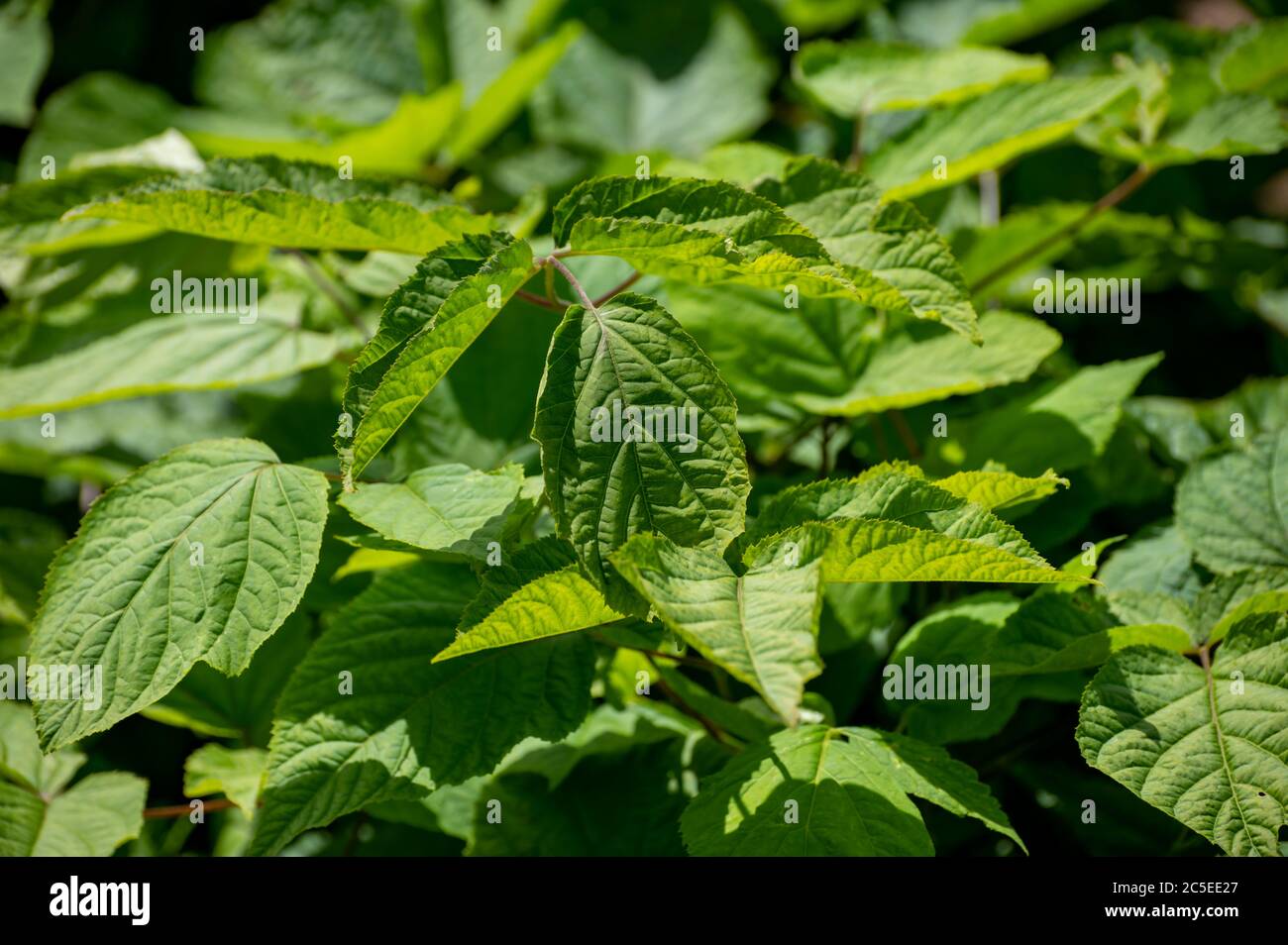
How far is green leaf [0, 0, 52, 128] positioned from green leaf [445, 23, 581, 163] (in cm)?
95

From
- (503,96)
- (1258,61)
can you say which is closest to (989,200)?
(1258,61)

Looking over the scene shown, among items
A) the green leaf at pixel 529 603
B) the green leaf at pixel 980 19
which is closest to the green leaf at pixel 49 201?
the green leaf at pixel 529 603

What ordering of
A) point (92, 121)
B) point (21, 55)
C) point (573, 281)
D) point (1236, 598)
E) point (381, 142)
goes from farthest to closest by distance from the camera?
point (21, 55)
point (92, 121)
point (381, 142)
point (1236, 598)
point (573, 281)

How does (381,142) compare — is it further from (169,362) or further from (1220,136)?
(1220,136)

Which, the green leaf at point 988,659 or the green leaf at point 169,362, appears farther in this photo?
the green leaf at point 169,362

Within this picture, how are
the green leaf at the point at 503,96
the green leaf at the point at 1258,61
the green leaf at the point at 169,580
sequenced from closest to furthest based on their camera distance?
the green leaf at the point at 169,580
the green leaf at the point at 1258,61
the green leaf at the point at 503,96

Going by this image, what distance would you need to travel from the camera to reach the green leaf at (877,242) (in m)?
1.21

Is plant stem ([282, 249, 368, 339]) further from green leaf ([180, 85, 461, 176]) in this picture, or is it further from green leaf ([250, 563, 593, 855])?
green leaf ([250, 563, 593, 855])

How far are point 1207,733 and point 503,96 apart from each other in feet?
5.47

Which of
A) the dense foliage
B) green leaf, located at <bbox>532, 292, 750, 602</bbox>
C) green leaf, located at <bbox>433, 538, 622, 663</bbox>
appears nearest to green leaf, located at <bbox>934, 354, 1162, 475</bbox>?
the dense foliage

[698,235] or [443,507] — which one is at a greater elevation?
Result: [698,235]

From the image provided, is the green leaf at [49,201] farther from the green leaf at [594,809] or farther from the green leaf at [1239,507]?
the green leaf at [1239,507]

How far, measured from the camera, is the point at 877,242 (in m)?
1.28

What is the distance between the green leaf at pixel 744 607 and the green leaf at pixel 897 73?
103 cm
